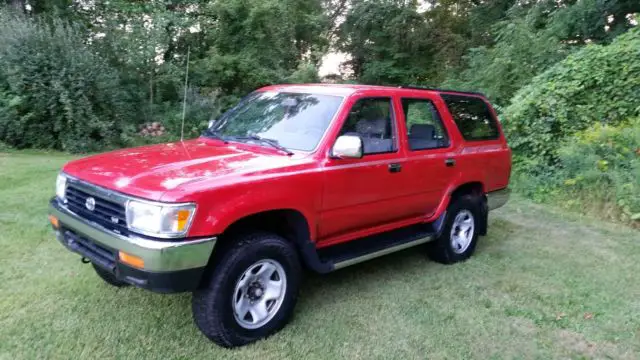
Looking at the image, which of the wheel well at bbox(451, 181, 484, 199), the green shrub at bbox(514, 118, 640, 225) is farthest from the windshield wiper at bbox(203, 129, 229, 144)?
the green shrub at bbox(514, 118, 640, 225)

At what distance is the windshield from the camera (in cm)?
410

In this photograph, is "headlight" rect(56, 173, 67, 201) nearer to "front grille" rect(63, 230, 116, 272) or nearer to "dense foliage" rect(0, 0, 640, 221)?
"front grille" rect(63, 230, 116, 272)

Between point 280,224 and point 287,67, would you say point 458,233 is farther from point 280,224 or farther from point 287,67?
point 287,67

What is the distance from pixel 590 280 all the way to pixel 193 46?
14.2m

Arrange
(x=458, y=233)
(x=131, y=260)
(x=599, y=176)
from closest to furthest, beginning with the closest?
(x=131, y=260)
(x=458, y=233)
(x=599, y=176)

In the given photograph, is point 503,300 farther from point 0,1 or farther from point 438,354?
point 0,1

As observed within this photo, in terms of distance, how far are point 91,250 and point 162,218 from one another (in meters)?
0.83

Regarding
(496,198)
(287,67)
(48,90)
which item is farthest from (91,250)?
(287,67)

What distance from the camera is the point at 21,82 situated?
11.1 meters

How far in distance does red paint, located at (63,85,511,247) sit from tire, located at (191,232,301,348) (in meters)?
0.26

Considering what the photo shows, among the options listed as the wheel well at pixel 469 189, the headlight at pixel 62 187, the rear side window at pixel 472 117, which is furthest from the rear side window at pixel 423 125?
the headlight at pixel 62 187

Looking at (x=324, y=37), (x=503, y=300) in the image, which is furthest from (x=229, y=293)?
(x=324, y=37)

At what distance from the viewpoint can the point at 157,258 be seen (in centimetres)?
298

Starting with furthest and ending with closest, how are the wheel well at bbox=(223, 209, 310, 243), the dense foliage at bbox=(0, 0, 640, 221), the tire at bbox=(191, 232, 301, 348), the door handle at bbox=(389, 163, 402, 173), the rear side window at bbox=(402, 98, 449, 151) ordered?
the dense foliage at bbox=(0, 0, 640, 221) < the rear side window at bbox=(402, 98, 449, 151) < the door handle at bbox=(389, 163, 402, 173) < the wheel well at bbox=(223, 209, 310, 243) < the tire at bbox=(191, 232, 301, 348)
